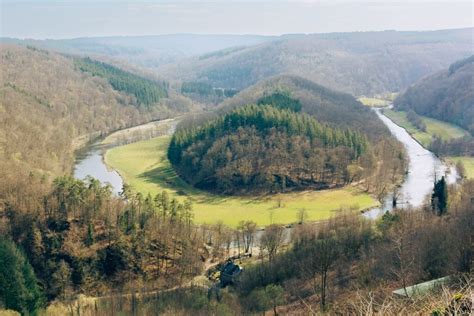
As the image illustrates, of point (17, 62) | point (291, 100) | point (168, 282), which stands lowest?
point (168, 282)

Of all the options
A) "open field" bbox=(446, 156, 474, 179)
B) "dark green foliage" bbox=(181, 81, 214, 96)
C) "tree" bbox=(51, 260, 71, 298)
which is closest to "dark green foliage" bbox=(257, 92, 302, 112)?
"open field" bbox=(446, 156, 474, 179)

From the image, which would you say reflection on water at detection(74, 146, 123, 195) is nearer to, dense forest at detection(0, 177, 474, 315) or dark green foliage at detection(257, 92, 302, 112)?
dense forest at detection(0, 177, 474, 315)

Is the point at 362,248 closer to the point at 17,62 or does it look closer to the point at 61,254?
the point at 61,254

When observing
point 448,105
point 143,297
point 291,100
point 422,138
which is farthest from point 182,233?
point 448,105

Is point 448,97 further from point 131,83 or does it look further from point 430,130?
point 131,83

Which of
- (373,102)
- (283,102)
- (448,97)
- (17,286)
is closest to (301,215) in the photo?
(17,286)

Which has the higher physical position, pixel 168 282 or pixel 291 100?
pixel 291 100

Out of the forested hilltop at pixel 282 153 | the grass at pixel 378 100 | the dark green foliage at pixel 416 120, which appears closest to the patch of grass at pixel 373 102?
the grass at pixel 378 100
